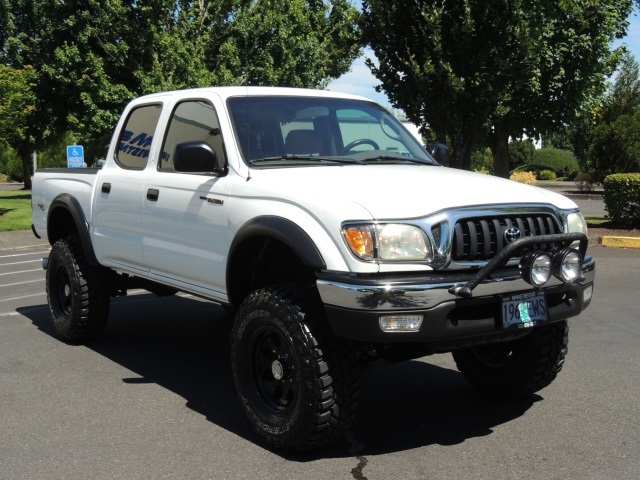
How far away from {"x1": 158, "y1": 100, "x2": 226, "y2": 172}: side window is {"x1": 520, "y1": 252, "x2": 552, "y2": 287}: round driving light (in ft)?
6.76

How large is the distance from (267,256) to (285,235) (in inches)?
24.3

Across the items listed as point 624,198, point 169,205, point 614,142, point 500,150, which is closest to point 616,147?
point 614,142

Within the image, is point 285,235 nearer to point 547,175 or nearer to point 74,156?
point 74,156

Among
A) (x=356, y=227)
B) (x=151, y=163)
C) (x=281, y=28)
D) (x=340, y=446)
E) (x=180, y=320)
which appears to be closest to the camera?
(x=356, y=227)

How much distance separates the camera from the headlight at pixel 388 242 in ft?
14.0

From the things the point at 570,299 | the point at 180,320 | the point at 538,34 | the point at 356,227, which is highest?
the point at 538,34

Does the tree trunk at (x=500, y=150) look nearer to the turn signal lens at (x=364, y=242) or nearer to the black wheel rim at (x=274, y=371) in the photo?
the black wheel rim at (x=274, y=371)

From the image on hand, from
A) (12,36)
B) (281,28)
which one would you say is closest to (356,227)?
(281,28)

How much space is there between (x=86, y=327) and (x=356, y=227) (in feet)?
12.2

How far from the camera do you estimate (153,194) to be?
6004mm

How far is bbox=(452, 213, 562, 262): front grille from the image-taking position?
4367 millimetres

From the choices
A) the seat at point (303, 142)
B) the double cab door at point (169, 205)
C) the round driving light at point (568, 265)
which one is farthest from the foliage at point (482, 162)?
the round driving light at point (568, 265)

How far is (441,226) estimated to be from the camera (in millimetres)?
4312

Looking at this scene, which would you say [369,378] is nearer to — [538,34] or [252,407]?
[252,407]
